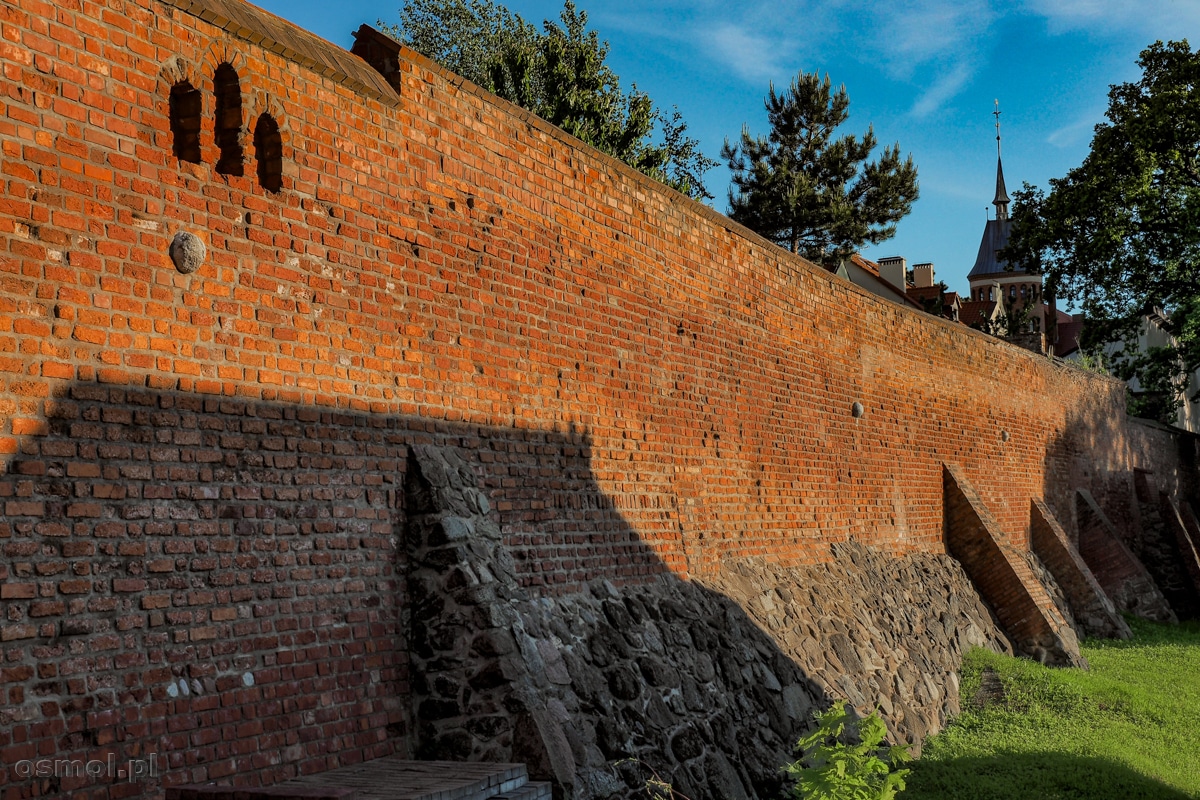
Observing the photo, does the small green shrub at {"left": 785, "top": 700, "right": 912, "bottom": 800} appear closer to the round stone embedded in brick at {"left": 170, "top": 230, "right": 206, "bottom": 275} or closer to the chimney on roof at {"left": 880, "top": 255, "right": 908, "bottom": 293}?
the round stone embedded in brick at {"left": 170, "top": 230, "right": 206, "bottom": 275}

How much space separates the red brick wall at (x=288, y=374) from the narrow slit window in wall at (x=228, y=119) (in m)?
0.07

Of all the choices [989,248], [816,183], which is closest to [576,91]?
[816,183]

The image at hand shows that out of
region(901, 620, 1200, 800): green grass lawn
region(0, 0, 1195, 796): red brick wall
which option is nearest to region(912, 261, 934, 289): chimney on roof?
region(901, 620, 1200, 800): green grass lawn

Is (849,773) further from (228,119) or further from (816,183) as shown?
(816,183)

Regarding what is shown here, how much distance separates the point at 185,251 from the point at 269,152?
34.7 inches

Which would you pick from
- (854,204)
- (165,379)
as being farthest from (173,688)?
(854,204)

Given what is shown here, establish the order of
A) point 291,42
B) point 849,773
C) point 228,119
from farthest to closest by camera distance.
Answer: point 849,773, point 291,42, point 228,119

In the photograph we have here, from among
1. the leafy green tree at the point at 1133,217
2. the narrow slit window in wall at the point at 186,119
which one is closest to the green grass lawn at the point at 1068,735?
the narrow slit window in wall at the point at 186,119

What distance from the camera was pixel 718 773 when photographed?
7348 millimetres

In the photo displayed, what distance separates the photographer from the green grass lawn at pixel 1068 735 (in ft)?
28.5

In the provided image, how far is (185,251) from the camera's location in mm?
4871

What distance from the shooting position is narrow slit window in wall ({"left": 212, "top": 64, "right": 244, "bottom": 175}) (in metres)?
5.23

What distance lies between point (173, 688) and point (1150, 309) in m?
24.6

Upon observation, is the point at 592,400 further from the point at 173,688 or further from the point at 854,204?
the point at 854,204
